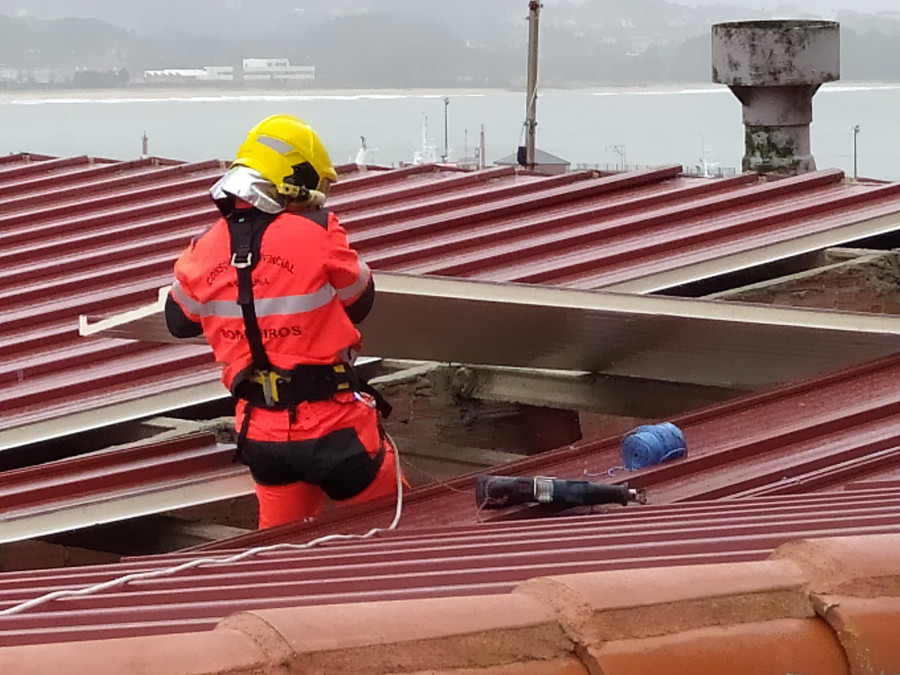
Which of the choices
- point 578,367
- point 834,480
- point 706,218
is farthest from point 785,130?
point 834,480

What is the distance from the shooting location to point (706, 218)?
31.8ft

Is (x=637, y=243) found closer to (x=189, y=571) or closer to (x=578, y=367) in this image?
(x=578, y=367)

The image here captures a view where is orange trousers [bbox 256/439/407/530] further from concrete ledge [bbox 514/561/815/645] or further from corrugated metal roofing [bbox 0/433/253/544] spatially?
concrete ledge [bbox 514/561/815/645]

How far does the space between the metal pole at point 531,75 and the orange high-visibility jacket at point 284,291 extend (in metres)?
15.6

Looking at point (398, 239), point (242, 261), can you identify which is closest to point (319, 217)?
point (242, 261)

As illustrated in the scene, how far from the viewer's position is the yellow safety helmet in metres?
5.40

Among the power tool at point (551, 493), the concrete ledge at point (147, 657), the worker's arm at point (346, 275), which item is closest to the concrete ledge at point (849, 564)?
the concrete ledge at point (147, 657)

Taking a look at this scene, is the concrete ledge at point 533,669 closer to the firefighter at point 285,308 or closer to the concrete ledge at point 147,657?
the concrete ledge at point 147,657

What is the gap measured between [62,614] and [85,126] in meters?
172

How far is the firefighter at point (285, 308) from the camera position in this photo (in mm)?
5312

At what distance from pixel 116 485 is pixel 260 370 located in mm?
1448

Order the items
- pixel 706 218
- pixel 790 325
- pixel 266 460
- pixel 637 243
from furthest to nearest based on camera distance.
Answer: pixel 706 218 → pixel 637 243 → pixel 790 325 → pixel 266 460

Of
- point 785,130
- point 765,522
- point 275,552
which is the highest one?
point 785,130

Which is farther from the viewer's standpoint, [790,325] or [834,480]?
[790,325]
